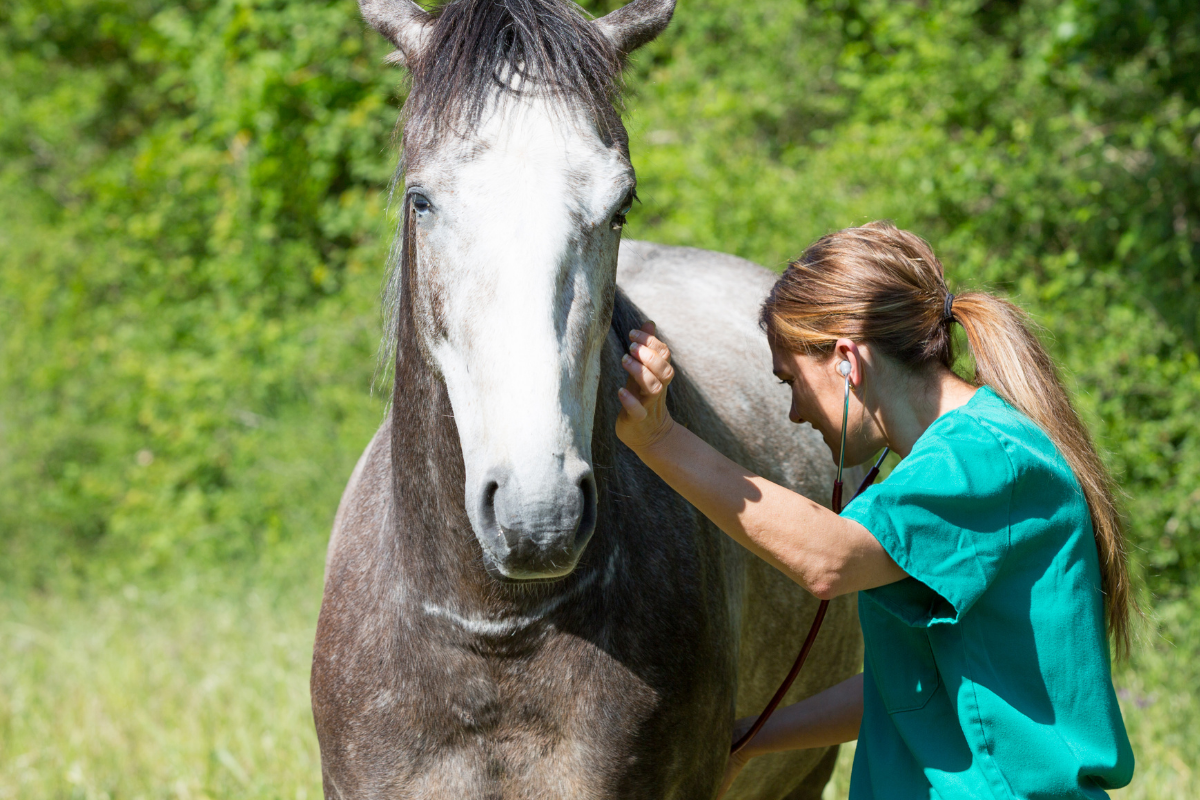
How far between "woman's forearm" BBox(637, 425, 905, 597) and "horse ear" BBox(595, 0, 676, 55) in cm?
86

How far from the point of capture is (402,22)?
2102 millimetres

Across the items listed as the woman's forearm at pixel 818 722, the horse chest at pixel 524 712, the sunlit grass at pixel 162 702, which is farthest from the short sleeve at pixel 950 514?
the sunlit grass at pixel 162 702

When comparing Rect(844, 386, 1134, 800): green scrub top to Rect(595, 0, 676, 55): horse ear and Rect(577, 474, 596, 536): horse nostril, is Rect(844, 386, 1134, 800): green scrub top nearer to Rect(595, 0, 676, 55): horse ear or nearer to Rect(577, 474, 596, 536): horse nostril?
Rect(577, 474, 596, 536): horse nostril

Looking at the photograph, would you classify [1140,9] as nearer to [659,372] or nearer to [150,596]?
[659,372]

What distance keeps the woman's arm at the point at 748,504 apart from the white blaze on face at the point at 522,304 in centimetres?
10

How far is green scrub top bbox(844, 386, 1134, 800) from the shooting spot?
1.68 m

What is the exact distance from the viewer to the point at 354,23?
8805mm

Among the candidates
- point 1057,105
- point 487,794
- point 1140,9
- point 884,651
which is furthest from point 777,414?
point 1057,105

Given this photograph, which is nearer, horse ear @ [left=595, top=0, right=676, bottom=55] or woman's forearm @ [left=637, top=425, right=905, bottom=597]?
woman's forearm @ [left=637, top=425, right=905, bottom=597]

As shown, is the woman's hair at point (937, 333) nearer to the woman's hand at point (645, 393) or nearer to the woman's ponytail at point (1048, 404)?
the woman's ponytail at point (1048, 404)

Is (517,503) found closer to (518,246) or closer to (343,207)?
(518,246)

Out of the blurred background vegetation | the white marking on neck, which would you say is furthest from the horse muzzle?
the blurred background vegetation

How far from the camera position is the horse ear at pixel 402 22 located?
2070 millimetres

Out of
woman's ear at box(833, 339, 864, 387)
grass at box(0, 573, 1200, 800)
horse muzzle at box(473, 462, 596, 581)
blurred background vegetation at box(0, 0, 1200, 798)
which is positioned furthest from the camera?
blurred background vegetation at box(0, 0, 1200, 798)
